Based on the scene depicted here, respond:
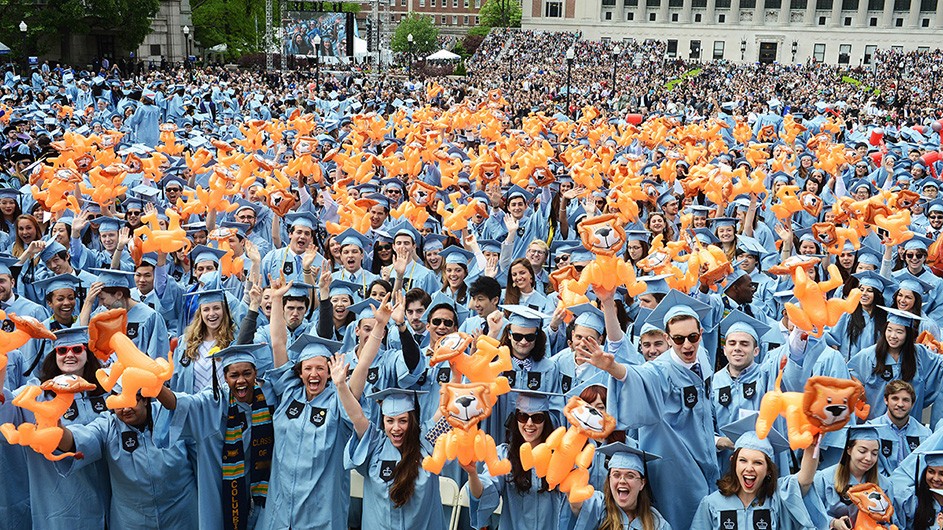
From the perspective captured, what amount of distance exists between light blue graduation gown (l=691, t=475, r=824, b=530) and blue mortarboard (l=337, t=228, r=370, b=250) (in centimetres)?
436

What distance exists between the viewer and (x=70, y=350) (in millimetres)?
5336

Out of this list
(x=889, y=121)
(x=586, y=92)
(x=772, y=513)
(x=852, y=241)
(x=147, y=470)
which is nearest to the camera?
(x=772, y=513)

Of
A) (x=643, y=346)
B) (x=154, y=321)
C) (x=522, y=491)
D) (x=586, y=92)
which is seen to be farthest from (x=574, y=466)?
(x=586, y=92)

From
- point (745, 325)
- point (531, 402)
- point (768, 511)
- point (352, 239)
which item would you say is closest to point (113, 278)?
point (352, 239)

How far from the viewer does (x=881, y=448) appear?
5.79 m

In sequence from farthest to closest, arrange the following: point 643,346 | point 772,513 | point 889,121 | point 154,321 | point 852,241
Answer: point 889,121
point 852,241
point 154,321
point 643,346
point 772,513

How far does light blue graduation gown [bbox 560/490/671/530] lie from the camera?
4.74 m

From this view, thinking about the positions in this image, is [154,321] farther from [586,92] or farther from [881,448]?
[586,92]

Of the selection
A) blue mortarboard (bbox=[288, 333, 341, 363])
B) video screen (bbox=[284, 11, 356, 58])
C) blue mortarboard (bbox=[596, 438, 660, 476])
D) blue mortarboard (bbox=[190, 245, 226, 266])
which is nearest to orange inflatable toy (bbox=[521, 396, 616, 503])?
blue mortarboard (bbox=[596, 438, 660, 476])

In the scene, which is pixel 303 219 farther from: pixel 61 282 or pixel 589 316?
pixel 589 316

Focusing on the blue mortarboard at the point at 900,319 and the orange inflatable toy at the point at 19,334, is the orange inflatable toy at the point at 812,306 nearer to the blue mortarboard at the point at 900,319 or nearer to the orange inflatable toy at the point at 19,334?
the blue mortarboard at the point at 900,319

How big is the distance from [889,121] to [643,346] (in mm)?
23411

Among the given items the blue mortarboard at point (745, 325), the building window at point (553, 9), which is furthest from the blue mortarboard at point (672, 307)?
the building window at point (553, 9)

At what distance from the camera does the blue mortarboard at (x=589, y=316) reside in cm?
585
